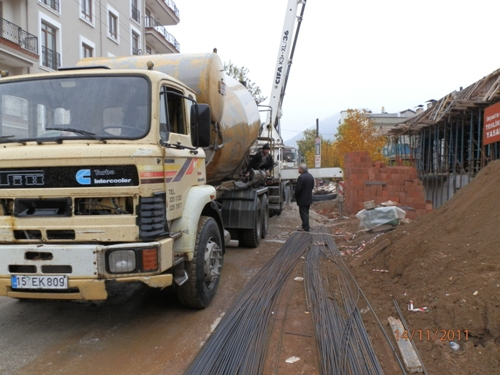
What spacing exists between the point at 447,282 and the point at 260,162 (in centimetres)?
612

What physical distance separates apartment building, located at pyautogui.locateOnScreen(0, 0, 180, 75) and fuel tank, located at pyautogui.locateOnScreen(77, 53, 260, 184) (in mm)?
4183

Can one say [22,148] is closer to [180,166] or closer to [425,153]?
[180,166]

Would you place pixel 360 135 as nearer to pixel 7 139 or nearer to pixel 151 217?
pixel 151 217

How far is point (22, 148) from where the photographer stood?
3529 millimetres

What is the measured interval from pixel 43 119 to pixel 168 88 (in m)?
1.27

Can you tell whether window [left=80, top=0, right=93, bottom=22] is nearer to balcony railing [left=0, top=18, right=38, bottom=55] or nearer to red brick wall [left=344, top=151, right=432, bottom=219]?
balcony railing [left=0, top=18, right=38, bottom=55]

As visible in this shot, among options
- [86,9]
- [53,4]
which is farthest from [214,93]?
[86,9]

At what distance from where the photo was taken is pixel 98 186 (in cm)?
343

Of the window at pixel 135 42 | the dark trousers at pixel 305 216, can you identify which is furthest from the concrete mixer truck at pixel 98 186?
the window at pixel 135 42

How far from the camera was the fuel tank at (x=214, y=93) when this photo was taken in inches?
221

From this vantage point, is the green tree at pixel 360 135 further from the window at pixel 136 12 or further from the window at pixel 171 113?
the window at pixel 171 113

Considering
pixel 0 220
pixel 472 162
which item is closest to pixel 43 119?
pixel 0 220

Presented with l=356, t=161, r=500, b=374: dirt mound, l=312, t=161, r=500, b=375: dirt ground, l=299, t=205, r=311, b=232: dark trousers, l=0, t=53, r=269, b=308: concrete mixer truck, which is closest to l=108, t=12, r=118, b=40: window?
l=299, t=205, r=311, b=232: dark trousers
